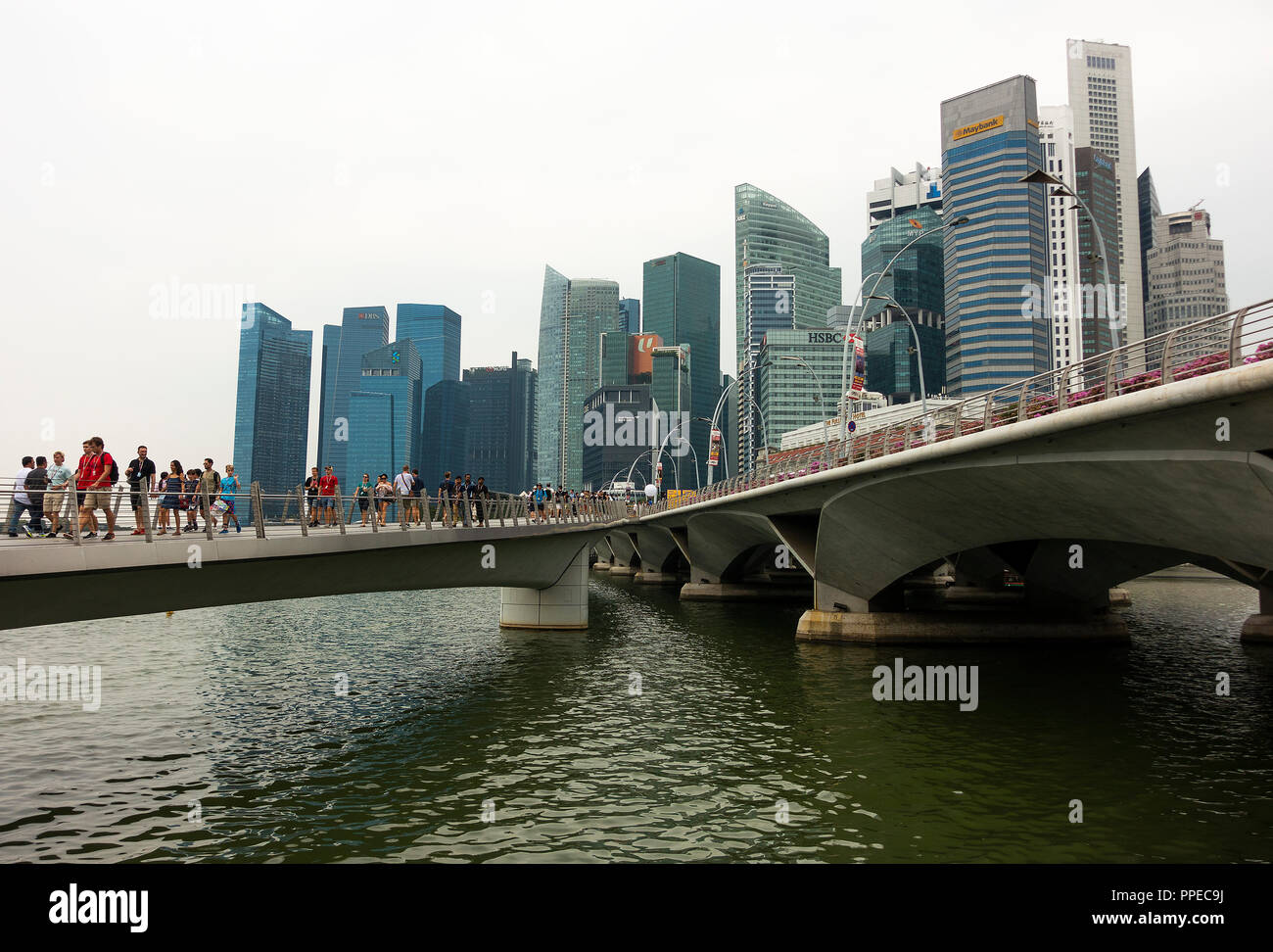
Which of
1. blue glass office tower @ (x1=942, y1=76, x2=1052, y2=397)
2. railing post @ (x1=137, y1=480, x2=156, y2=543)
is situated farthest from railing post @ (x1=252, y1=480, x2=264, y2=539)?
blue glass office tower @ (x1=942, y1=76, x2=1052, y2=397)

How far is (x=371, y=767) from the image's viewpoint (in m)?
14.5

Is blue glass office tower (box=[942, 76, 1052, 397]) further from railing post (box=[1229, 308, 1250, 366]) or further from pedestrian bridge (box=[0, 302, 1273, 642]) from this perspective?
railing post (box=[1229, 308, 1250, 366])

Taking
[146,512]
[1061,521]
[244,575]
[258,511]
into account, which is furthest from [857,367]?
[146,512]

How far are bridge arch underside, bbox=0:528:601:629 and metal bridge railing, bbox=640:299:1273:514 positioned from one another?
12640mm

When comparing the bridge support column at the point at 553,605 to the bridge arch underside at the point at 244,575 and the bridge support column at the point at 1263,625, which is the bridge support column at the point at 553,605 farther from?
the bridge support column at the point at 1263,625

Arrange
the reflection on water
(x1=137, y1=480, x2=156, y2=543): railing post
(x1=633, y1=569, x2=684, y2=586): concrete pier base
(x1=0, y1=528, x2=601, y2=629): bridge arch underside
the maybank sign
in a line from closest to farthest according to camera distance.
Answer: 1. the reflection on water
2. (x1=0, y1=528, x2=601, y2=629): bridge arch underside
3. (x1=137, y1=480, x2=156, y2=543): railing post
4. (x1=633, y1=569, x2=684, y2=586): concrete pier base
5. the maybank sign

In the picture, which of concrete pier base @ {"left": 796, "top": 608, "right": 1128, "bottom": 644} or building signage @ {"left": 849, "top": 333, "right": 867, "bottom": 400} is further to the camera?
building signage @ {"left": 849, "top": 333, "right": 867, "bottom": 400}

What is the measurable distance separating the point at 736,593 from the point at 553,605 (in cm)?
2146

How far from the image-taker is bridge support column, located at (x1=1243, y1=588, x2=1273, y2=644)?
3003 centimetres

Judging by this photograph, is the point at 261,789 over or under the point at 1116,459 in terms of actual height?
under

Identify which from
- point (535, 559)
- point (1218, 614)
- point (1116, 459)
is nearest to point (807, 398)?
point (1218, 614)

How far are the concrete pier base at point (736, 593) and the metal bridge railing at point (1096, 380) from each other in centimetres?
2644
